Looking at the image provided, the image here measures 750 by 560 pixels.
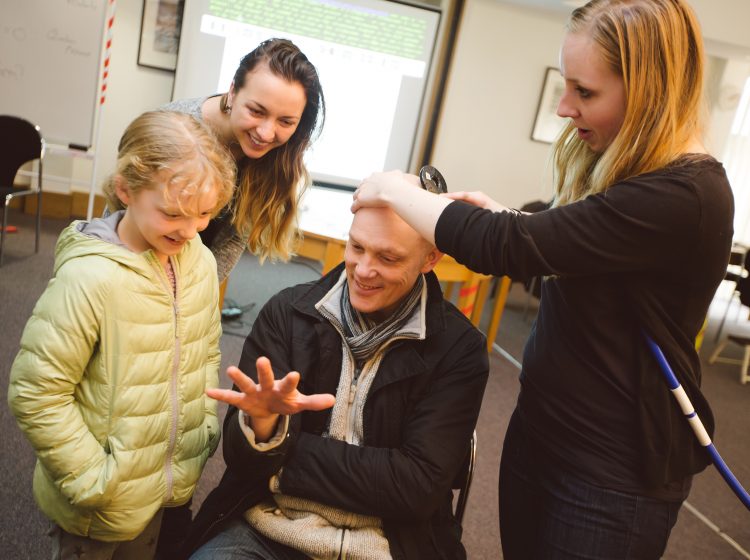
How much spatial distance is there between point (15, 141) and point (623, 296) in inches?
171

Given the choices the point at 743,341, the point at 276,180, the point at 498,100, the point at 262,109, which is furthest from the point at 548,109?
the point at 262,109

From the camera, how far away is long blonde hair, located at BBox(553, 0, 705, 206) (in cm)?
106

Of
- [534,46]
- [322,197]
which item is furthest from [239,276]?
[534,46]

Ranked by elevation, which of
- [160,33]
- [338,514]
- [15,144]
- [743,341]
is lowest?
[743,341]

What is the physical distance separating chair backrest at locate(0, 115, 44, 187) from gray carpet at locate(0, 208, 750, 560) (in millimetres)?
602

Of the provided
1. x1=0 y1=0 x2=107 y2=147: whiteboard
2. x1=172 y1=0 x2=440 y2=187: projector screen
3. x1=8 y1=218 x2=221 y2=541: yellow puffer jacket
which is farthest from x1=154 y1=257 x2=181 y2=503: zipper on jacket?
x1=172 y1=0 x2=440 y2=187: projector screen

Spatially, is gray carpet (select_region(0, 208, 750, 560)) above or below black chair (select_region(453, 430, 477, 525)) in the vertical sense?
below

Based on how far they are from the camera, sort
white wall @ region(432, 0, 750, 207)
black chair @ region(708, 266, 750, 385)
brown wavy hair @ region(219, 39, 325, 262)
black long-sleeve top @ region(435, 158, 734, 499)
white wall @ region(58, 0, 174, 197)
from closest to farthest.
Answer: black long-sleeve top @ region(435, 158, 734, 499)
brown wavy hair @ region(219, 39, 325, 262)
black chair @ region(708, 266, 750, 385)
white wall @ region(58, 0, 174, 197)
white wall @ region(432, 0, 750, 207)

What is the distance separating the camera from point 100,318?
125 centimetres

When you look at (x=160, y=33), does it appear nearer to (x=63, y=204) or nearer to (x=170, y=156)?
(x=63, y=204)

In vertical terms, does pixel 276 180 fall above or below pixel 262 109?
below

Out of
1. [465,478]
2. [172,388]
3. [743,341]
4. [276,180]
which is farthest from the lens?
[743,341]

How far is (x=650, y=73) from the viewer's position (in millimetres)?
1064

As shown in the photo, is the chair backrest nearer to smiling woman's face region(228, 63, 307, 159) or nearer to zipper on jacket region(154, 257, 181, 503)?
smiling woman's face region(228, 63, 307, 159)
